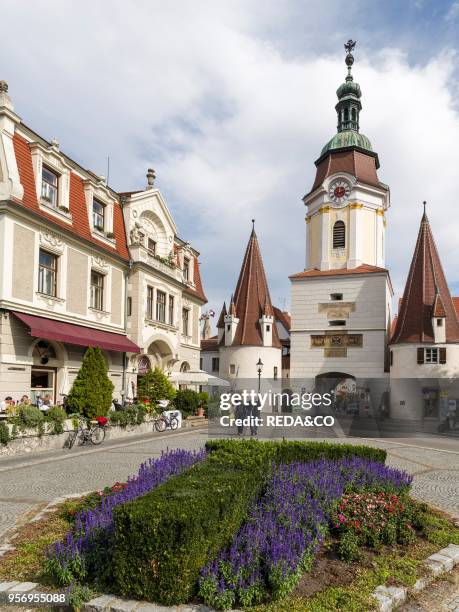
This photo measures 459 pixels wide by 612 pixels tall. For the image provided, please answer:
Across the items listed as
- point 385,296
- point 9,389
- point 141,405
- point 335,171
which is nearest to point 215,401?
point 141,405

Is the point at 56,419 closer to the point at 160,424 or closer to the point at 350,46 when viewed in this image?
the point at 160,424

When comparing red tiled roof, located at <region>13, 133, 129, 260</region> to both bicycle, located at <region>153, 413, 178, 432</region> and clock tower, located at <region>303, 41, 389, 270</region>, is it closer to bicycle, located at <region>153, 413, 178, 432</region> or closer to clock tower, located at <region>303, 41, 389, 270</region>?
bicycle, located at <region>153, 413, 178, 432</region>

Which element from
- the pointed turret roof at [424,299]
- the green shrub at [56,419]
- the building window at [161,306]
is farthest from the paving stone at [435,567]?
the pointed turret roof at [424,299]

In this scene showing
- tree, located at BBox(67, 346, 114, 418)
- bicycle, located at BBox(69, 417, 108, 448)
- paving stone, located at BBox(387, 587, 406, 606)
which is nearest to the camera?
paving stone, located at BBox(387, 587, 406, 606)

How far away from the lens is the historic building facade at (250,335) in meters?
44.8

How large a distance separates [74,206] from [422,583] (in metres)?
21.0

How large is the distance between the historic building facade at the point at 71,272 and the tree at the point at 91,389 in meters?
1.32

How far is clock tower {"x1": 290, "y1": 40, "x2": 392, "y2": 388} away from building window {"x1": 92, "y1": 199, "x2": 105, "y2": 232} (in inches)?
786

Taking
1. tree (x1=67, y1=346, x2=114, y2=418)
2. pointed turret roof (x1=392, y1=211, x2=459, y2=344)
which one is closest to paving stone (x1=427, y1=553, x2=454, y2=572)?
tree (x1=67, y1=346, x2=114, y2=418)

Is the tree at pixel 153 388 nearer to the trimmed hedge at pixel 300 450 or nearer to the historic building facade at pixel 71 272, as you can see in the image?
the historic building facade at pixel 71 272

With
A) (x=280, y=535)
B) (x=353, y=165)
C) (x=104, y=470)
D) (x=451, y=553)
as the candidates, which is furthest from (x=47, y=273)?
(x=353, y=165)

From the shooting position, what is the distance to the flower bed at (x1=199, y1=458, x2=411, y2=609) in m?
4.93

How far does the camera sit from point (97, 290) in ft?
82.7

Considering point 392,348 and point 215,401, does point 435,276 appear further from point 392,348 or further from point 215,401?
point 215,401
